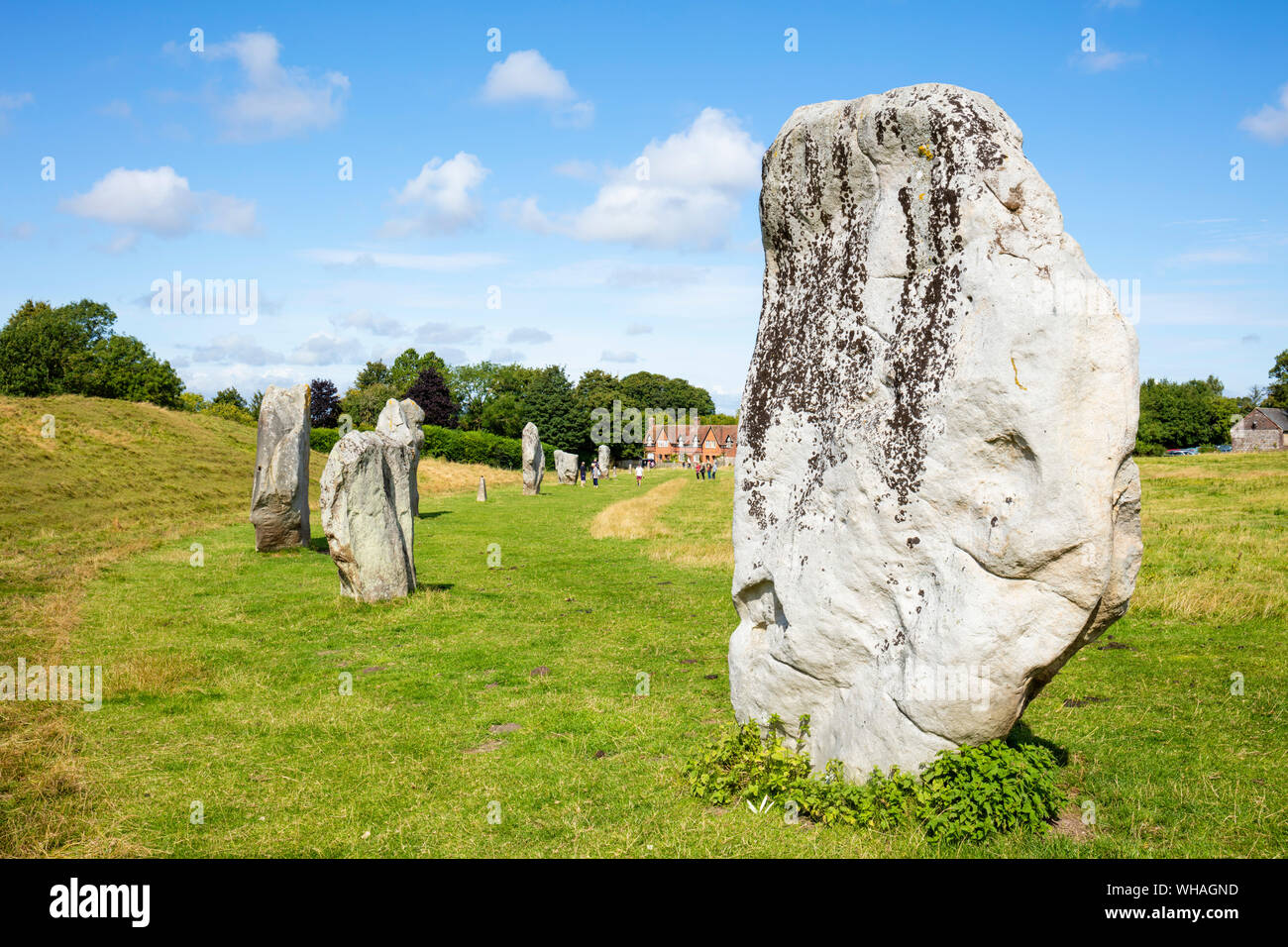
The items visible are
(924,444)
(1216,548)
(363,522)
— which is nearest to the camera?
(924,444)

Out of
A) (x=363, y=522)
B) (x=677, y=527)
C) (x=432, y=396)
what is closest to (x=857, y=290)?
(x=363, y=522)

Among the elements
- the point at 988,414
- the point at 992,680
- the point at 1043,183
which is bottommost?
the point at 992,680

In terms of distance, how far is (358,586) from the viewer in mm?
14031

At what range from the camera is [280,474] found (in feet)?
63.7

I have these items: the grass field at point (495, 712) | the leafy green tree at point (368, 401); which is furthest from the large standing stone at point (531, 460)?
the leafy green tree at point (368, 401)

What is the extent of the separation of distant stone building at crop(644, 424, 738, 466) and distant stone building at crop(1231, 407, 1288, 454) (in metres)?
58.5

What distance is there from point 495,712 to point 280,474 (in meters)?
12.7

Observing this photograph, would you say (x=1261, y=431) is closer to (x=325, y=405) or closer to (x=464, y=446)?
(x=464, y=446)

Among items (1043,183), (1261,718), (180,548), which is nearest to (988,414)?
(1043,183)

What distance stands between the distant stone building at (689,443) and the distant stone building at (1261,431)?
5850 cm

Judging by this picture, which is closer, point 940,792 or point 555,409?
point 940,792
